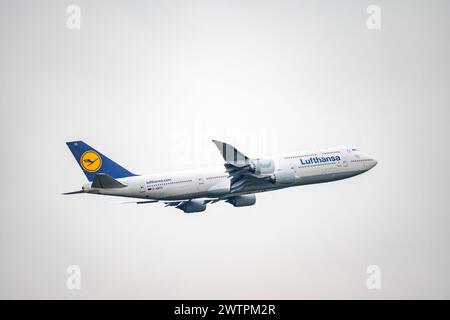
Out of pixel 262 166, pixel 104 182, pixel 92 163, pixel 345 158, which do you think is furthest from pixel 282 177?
pixel 92 163

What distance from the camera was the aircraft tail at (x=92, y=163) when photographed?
10675cm

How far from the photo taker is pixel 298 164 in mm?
108375

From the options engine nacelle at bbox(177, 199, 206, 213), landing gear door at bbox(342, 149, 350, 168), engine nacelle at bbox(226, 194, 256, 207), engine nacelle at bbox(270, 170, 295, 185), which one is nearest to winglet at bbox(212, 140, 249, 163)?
engine nacelle at bbox(270, 170, 295, 185)

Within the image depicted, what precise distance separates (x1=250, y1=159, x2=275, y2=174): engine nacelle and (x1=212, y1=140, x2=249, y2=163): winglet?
3.26 feet

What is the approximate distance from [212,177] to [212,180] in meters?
0.32

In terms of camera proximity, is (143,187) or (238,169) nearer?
(238,169)

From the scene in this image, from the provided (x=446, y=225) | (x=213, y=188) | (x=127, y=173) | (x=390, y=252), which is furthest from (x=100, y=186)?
(x=446, y=225)

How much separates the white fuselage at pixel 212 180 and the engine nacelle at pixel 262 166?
0.65 metres

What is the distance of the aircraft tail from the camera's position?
10675 centimetres

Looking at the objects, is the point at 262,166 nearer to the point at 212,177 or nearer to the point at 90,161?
the point at 212,177

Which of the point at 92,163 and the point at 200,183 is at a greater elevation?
the point at 92,163

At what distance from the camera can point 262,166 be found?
106 metres

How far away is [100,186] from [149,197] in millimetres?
5775

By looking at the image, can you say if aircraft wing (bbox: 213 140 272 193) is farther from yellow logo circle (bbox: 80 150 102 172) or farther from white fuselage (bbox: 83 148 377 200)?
yellow logo circle (bbox: 80 150 102 172)
